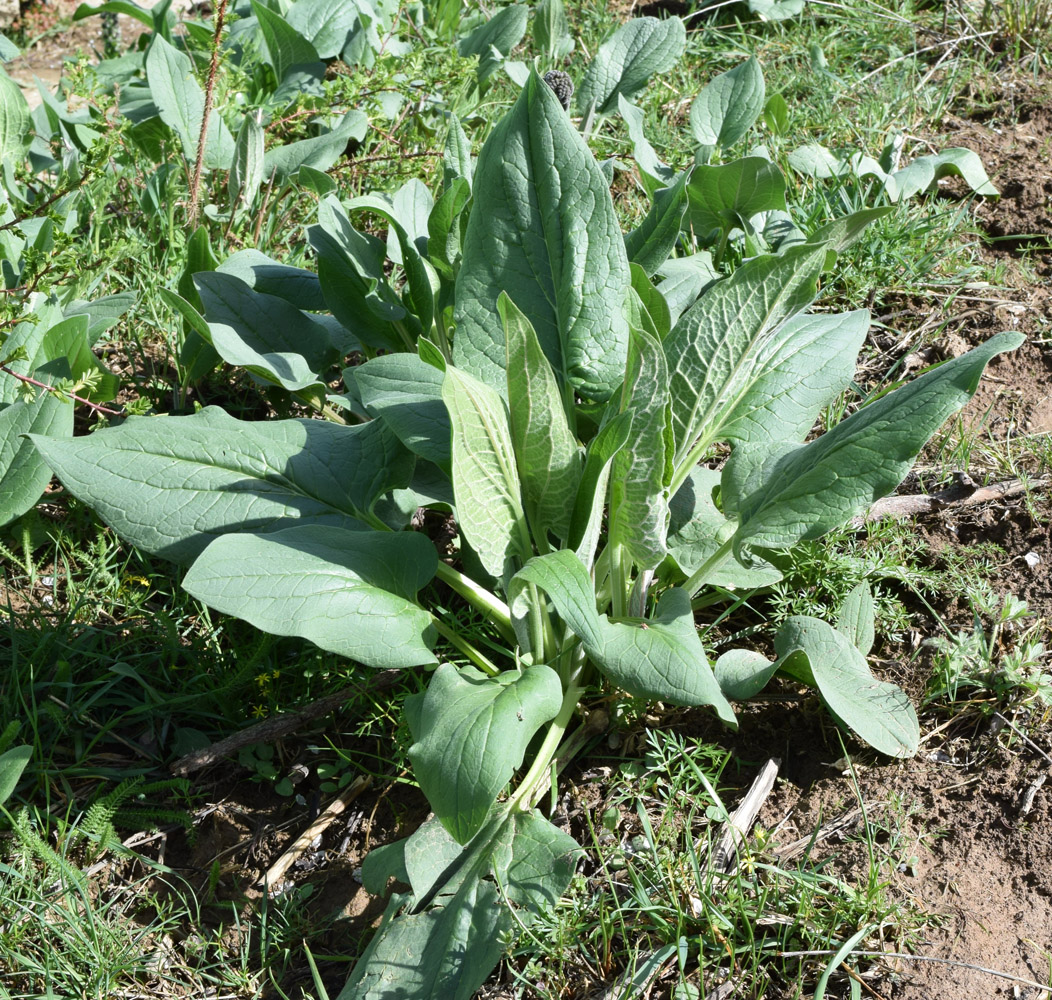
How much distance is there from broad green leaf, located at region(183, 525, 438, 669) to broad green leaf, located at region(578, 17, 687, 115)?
227 cm

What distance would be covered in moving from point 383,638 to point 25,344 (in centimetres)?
145

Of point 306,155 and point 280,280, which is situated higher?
point 306,155

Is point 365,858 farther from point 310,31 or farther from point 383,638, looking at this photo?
point 310,31

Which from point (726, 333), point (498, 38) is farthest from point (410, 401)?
point (498, 38)

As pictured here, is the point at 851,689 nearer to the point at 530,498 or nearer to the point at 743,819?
the point at 743,819

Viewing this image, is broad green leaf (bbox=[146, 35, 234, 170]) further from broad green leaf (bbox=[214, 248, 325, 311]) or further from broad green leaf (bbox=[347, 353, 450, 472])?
broad green leaf (bbox=[347, 353, 450, 472])

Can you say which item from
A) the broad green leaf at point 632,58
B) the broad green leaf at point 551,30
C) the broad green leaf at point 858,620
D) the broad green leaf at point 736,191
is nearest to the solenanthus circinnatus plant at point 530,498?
the broad green leaf at point 858,620

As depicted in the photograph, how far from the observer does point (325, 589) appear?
1784 millimetres

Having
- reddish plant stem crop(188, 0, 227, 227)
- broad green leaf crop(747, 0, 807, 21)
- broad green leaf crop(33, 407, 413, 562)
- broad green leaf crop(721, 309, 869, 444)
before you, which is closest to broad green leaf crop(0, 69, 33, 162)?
reddish plant stem crop(188, 0, 227, 227)

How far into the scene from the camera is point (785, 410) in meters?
2.27

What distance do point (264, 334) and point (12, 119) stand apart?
4.74ft

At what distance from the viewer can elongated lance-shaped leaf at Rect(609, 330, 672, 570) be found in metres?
1.81

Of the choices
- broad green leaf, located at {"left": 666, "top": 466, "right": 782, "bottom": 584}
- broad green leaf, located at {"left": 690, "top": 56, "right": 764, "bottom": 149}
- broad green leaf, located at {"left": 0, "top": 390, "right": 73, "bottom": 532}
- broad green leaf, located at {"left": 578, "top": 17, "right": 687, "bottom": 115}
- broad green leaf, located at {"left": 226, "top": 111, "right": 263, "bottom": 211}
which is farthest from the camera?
broad green leaf, located at {"left": 578, "top": 17, "right": 687, "bottom": 115}

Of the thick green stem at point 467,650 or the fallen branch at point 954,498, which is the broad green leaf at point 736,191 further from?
the thick green stem at point 467,650
